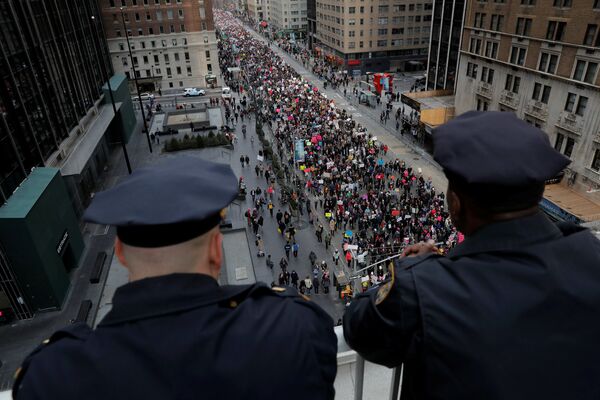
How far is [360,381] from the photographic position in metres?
3.12

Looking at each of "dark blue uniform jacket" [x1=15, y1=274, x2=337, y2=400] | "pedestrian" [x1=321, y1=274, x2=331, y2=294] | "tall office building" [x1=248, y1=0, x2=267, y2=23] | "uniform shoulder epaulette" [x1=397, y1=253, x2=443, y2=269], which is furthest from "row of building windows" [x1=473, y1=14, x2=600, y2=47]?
"tall office building" [x1=248, y1=0, x2=267, y2=23]

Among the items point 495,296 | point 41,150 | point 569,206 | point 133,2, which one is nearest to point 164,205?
point 495,296

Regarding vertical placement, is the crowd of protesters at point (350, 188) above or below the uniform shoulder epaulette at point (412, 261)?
below

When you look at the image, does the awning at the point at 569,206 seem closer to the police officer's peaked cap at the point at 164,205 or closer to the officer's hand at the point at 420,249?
the officer's hand at the point at 420,249

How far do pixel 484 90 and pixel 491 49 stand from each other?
3563 mm

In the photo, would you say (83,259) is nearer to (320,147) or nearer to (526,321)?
(320,147)

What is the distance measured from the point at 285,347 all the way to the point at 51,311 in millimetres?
25362

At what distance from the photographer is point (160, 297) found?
2.06 m

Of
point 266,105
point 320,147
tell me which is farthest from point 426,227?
point 266,105

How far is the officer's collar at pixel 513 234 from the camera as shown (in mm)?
2262

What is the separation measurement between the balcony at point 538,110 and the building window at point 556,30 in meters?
4.57

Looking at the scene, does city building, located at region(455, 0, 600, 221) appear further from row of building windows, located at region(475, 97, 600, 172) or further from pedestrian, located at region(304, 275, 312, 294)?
pedestrian, located at region(304, 275, 312, 294)

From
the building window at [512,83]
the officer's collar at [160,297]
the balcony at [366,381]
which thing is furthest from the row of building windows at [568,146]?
the officer's collar at [160,297]

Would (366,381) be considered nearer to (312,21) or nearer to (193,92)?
(193,92)
